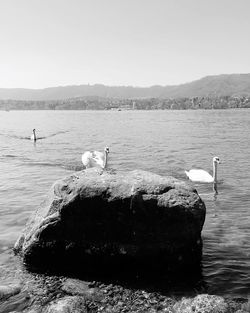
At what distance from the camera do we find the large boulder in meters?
10.7

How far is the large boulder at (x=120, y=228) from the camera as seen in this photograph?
35.0 feet

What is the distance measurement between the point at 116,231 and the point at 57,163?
20.9 meters

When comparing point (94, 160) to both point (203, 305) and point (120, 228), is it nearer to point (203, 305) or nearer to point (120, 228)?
point (120, 228)

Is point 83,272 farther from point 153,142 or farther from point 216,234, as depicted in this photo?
point 153,142

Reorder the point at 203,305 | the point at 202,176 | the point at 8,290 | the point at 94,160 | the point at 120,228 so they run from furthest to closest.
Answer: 1. the point at 94,160
2. the point at 202,176
3. the point at 120,228
4. the point at 8,290
5. the point at 203,305

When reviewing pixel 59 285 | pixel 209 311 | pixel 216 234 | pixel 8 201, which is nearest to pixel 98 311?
pixel 59 285

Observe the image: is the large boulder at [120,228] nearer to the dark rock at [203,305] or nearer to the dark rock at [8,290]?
the dark rock at [8,290]

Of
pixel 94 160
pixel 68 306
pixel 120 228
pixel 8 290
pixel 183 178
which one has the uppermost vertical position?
pixel 120 228

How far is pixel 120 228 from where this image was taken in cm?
1082

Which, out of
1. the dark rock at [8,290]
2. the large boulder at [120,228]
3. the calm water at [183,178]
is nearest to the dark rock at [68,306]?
the dark rock at [8,290]

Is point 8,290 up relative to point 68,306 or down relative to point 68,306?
down

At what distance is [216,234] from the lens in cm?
1369

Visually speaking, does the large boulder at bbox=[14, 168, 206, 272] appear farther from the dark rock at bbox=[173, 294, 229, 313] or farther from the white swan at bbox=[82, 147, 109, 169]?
the white swan at bbox=[82, 147, 109, 169]

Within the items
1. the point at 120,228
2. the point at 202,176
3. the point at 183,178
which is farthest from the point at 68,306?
the point at 183,178
